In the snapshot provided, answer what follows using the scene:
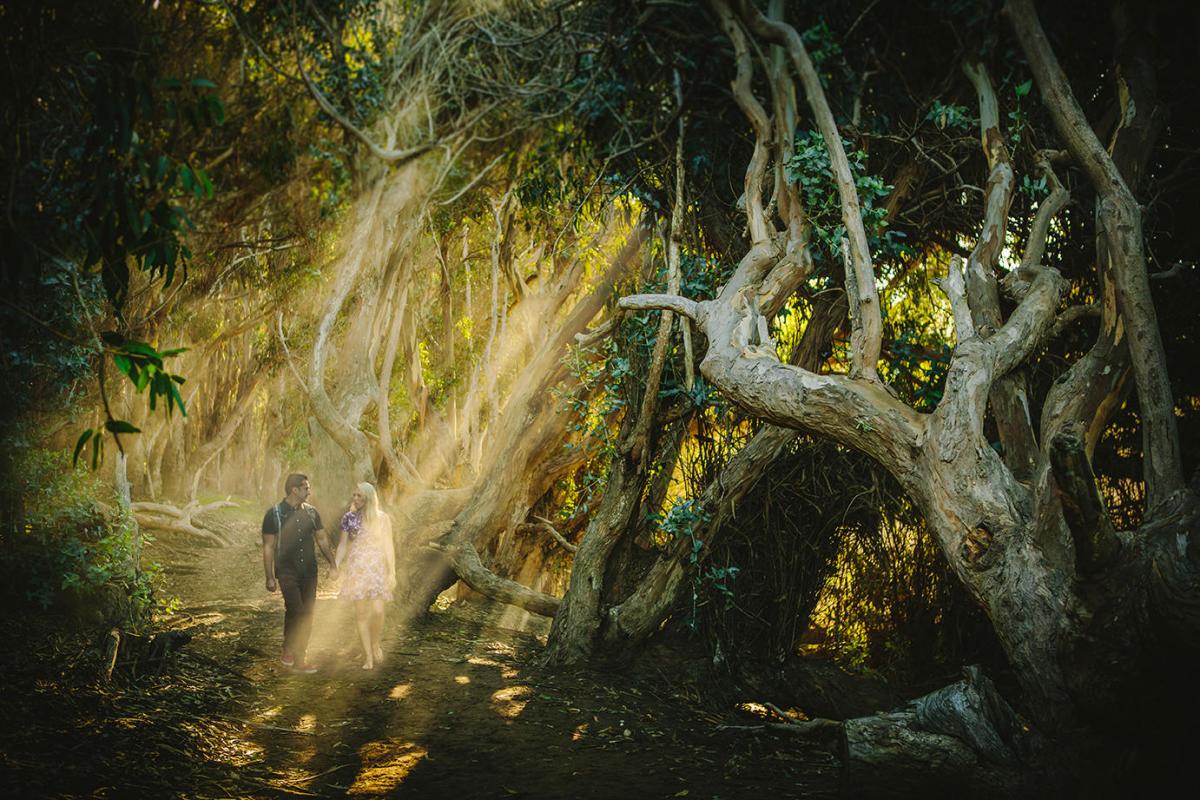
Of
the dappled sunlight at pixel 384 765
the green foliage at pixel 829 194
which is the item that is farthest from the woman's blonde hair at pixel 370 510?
the green foliage at pixel 829 194

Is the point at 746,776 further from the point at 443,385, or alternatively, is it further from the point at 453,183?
the point at 443,385

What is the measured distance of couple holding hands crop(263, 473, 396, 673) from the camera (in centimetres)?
713

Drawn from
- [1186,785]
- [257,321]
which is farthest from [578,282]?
[1186,785]

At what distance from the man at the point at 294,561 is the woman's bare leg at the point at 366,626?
416mm

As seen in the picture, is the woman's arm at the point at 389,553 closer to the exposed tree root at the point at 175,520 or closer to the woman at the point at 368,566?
the woman at the point at 368,566

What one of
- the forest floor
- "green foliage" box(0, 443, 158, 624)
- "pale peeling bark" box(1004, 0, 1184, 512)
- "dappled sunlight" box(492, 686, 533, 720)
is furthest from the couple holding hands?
"pale peeling bark" box(1004, 0, 1184, 512)

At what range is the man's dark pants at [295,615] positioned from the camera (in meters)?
7.08

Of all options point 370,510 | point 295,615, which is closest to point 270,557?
point 295,615

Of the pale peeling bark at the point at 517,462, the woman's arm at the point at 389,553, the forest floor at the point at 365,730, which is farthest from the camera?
the pale peeling bark at the point at 517,462

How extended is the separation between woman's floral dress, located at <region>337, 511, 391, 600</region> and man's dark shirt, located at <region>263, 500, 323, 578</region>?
334 mm

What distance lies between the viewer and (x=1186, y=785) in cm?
381

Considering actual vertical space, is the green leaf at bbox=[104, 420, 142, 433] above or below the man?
above

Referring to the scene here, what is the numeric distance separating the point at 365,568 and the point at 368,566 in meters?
0.03

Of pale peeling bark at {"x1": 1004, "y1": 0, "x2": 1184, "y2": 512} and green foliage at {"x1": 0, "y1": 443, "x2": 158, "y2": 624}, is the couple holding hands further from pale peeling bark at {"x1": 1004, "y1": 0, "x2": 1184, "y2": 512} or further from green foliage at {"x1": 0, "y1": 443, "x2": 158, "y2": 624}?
pale peeling bark at {"x1": 1004, "y1": 0, "x2": 1184, "y2": 512}
